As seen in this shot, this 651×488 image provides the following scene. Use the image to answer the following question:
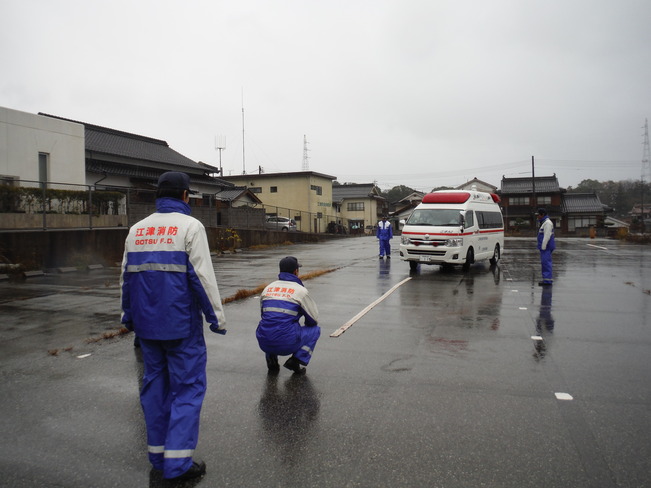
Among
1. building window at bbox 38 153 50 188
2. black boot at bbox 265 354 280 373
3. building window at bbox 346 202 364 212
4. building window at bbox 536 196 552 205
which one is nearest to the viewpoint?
black boot at bbox 265 354 280 373

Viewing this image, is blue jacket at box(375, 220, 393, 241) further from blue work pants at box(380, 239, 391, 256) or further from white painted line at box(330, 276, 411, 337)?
white painted line at box(330, 276, 411, 337)

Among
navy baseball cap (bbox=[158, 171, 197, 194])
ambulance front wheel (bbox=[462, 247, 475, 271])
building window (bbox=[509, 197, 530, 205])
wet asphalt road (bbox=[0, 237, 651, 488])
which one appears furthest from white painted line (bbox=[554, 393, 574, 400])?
building window (bbox=[509, 197, 530, 205])

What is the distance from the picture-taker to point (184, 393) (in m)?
3.30

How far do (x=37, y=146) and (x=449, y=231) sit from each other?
15.6m

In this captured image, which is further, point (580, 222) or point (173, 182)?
point (580, 222)

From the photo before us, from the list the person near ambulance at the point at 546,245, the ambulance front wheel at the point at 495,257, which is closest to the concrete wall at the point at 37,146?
the ambulance front wheel at the point at 495,257

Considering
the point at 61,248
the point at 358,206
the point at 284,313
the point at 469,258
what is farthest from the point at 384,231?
the point at 358,206

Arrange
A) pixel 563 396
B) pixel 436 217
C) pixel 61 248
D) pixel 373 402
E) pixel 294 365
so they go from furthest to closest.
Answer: pixel 61 248
pixel 436 217
pixel 294 365
pixel 563 396
pixel 373 402

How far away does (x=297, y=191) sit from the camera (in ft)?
170

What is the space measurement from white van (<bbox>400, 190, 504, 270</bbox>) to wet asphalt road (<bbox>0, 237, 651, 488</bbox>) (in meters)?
4.99

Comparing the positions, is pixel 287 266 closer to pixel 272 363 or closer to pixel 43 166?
pixel 272 363

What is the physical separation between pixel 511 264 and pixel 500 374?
12.8 metres

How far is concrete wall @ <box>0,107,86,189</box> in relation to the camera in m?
17.6

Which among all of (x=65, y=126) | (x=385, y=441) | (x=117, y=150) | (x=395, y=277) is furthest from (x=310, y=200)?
(x=385, y=441)
